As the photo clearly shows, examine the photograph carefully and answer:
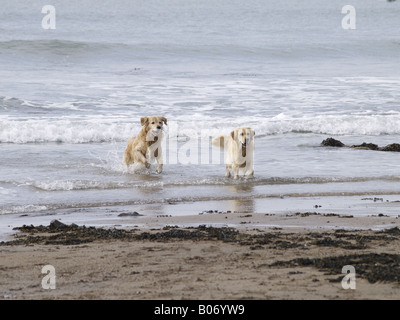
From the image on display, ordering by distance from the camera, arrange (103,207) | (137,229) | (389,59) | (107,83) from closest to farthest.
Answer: (137,229), (103,207), (107,83), (389,59)

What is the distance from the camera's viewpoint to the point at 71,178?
10992 millimetres

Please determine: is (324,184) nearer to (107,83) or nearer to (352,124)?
(352,124)

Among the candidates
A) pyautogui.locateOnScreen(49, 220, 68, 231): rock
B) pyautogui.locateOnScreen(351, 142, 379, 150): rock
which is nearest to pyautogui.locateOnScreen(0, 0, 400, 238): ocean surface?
pyautogui.locateOnScreen(351, 142, 379, 150): rock

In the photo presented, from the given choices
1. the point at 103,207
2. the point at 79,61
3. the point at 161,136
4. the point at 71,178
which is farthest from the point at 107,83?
the point at 103,207

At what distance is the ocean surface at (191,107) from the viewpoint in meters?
9.82

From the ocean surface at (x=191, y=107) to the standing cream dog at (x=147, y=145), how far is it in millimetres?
253

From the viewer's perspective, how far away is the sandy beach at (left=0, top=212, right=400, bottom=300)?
470 centimetres

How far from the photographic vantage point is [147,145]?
1226cm

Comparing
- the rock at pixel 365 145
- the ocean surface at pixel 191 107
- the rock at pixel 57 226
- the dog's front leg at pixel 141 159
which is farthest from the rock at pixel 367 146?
the rock at pixel 57 226

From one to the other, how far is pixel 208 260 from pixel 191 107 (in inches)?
536

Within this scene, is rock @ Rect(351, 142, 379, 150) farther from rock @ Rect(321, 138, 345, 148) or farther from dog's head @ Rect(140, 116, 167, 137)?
dog's head @ Rect(140, 116, 167, 137)

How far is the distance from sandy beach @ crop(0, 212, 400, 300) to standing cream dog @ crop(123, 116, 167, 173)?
4.57 meters

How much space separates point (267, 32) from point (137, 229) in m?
32.3

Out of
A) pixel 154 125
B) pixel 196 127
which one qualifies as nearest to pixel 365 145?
pixel 196 127
